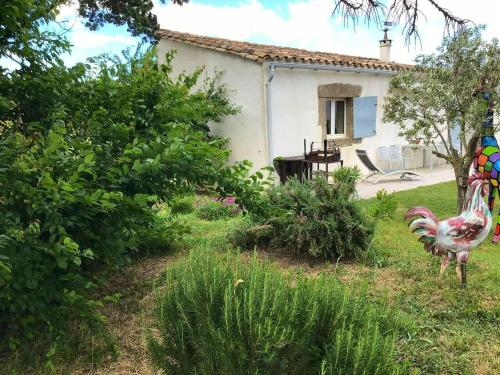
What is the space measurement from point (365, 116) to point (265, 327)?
37.0ft

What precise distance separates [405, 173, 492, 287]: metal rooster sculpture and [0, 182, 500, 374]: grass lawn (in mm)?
295

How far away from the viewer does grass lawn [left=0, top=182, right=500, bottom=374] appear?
8.34ft

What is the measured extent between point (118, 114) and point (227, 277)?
1841mm

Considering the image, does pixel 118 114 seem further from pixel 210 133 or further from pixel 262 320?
pixel 210 133

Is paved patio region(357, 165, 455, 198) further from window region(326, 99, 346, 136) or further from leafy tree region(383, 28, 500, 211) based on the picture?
leafy tree region(383, 28, 500, 211)

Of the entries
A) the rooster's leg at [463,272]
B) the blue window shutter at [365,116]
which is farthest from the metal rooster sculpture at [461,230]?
the blue window shutter at [365,116]

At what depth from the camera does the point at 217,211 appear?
683 cm

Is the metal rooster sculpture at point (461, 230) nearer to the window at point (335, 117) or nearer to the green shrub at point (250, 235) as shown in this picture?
the green shrub at point (250, 235)

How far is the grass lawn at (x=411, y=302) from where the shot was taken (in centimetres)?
254

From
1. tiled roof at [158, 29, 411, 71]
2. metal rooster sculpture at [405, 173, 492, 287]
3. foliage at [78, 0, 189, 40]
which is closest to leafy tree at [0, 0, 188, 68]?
metal rooster sculpture at [405, 173, 492, 287]

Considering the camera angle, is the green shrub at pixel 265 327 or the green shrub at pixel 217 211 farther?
the green shrub at pixel 217 211

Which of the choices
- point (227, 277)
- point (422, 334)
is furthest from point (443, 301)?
point (227, 277)

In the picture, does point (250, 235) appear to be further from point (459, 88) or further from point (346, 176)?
point (459, 88)

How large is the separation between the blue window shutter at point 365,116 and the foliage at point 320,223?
25.9ft
